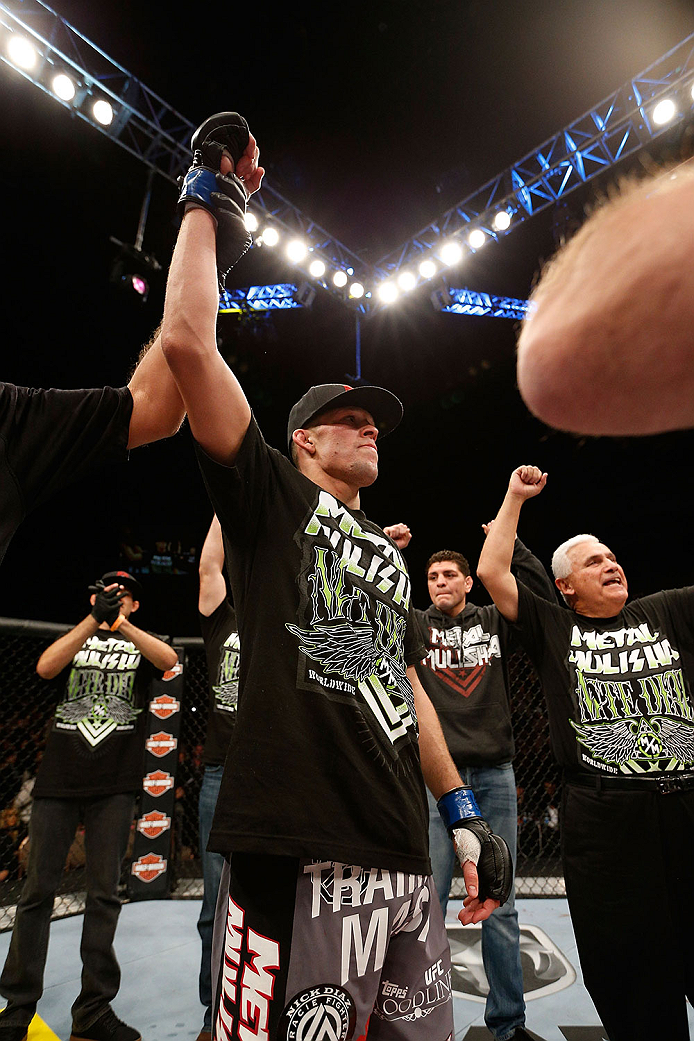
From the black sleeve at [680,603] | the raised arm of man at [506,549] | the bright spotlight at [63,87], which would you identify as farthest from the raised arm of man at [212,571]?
the bright spotlight at [63,87]

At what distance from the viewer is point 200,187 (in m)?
1.19

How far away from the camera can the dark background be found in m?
4.18

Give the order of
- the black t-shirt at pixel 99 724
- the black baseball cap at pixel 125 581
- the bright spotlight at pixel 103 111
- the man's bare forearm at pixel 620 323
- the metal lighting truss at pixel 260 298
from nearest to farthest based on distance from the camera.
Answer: the man's bare forearm at pixel 620 323 < the black t-shirt at pixel 99 724 < the black baseball cap at pixel 125 581 < the bright spotlight at pixel 103 111 < the metal lighting truss at pixel 260 298

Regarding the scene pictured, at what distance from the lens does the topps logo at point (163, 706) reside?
4055mm

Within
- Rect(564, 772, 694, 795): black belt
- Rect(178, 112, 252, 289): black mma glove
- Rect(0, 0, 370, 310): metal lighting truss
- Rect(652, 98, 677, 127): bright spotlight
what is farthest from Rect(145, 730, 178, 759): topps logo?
Rect(652, 98, 677, 127): bright spotlight

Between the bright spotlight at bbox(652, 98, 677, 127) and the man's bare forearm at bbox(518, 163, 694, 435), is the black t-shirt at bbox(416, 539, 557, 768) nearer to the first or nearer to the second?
the man's bare forearm at bbox(518, 163, 694, 435)

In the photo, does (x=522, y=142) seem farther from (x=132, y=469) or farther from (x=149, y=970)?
(x=132, y=469)

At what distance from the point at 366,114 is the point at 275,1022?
5.88 metres

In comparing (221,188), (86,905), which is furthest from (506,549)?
(86,905)

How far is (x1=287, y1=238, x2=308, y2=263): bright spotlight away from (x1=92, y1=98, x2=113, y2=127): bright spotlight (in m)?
1.99

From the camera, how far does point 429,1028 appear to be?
1.05 metres

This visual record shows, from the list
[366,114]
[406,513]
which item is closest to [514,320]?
[366,114]

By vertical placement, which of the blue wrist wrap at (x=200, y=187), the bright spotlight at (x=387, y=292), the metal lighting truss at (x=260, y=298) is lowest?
the blue wrist wrap at (x=200, y=187)

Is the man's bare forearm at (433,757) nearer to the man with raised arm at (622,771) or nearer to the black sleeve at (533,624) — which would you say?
the man with raised arm at (622,771)
